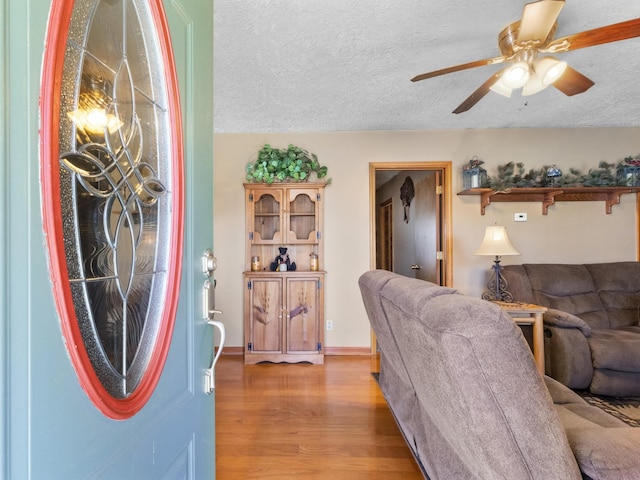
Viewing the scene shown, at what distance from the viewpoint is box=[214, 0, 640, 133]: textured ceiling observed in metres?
1.84

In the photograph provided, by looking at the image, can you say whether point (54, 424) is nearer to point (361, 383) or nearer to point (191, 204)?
point (191, 204)

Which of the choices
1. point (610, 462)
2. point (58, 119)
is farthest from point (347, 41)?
point (610, 462)

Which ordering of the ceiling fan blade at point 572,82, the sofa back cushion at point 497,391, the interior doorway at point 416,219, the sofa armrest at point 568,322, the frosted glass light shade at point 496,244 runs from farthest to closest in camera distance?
the interior doorway at point 416,219 < the frosted glass light shade at point 496,244 < the sofa armrest at point 568,322 < the ceiling fan blade at point 572,82 < the sofa back cushion at point 497,391

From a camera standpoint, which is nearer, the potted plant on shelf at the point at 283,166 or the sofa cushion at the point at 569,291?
the sofa cushion at the point at 569,291

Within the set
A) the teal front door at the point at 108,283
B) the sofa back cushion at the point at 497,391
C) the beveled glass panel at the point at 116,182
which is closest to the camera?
the teal front door at the point at 108,283

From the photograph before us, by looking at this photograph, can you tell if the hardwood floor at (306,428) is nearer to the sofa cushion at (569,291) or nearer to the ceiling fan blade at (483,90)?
the sofa cushion at (569,291)

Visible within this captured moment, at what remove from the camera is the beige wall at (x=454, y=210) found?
3.60 m

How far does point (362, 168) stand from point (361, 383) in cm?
214

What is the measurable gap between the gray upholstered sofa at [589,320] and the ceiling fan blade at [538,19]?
77.3 inches

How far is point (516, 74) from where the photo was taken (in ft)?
5.98

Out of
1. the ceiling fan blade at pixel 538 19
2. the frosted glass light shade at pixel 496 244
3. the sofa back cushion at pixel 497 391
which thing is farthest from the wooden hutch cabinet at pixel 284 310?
the sofa back cushion at pixel 497 391

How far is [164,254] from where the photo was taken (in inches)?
29.6

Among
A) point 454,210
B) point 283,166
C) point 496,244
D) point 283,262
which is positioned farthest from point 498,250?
point 283,166

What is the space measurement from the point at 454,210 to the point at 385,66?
184 centimetres
